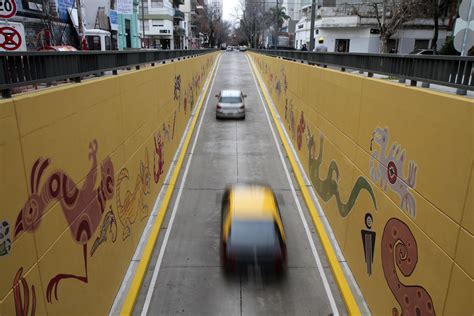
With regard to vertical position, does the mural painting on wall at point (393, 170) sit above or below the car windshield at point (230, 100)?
above

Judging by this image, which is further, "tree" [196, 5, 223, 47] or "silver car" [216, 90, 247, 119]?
"tree" [196, 5, 223, 47]

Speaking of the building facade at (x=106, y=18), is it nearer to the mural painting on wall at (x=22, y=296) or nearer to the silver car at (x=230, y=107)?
the silver car at (x=230, y=107)

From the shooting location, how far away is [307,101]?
15.2 meters

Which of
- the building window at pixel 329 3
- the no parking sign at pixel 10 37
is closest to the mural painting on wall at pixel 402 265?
the no parking sign at pixel 10 37

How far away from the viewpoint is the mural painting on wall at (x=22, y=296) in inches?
165

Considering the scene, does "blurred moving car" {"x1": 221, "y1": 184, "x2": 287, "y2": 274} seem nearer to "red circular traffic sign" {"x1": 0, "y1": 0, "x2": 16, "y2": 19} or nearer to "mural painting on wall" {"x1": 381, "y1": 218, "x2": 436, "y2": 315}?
"mural painting on wall" {"x1": 381, "y1": 218, "x2": 436, "y2": 315}

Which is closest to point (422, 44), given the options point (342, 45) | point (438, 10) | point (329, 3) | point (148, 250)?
point (438, 10)

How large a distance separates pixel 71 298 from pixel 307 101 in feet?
38.0

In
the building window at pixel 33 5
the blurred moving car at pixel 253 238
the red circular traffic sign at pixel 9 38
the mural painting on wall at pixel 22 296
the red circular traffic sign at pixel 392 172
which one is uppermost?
the building window at pixel 33 5

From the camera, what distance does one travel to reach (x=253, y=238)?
8258 mm

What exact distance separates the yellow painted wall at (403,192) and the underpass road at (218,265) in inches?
41.5

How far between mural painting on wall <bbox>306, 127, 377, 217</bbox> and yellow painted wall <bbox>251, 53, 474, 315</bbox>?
A: 3 centimetres

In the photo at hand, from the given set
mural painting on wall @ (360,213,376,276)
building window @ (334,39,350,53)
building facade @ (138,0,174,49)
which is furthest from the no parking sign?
building facade @ (138,0,174,49)

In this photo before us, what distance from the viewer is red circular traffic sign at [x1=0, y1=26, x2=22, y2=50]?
939 cm
